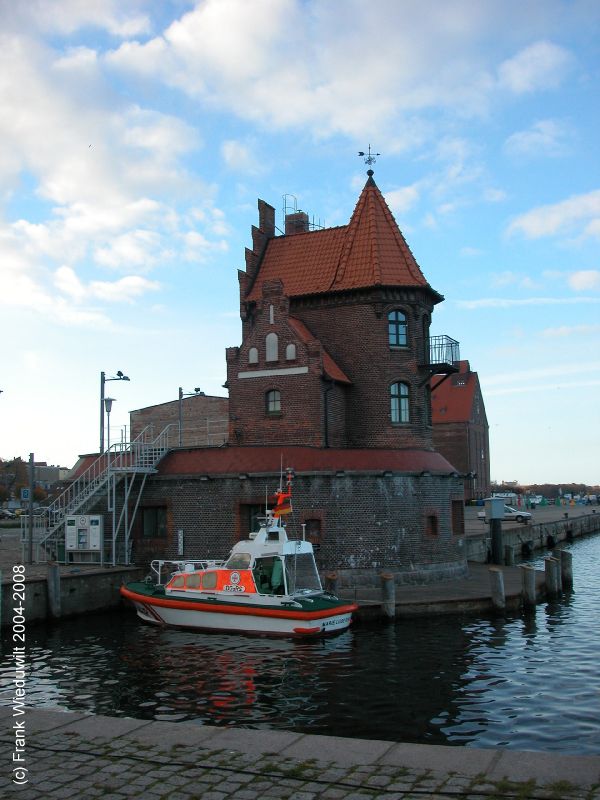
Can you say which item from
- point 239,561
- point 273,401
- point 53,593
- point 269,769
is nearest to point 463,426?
point 273,401

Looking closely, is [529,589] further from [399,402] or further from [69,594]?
[69,594]

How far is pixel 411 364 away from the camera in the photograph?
34.1 meters

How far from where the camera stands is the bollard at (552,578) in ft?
102

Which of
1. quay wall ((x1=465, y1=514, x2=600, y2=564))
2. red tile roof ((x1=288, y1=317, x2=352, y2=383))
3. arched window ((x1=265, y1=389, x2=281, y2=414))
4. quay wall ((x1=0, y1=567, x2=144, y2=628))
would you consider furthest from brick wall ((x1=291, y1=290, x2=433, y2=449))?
quay wall ((x1=0, y1=567, x2=144, y2=628))

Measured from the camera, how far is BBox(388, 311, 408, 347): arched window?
3416 cm

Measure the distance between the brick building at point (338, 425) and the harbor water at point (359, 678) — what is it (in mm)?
5059

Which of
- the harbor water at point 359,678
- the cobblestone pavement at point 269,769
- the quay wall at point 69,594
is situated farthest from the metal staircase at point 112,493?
the cobblestone pavement at point 269,769

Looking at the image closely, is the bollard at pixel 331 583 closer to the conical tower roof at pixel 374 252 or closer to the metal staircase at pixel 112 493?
the metal staircase at pixel 112 493

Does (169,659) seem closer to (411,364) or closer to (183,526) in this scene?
(183,526)

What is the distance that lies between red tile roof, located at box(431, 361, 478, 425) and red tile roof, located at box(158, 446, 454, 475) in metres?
60.6

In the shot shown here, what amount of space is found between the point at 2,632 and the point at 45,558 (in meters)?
10.4

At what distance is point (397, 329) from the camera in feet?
112

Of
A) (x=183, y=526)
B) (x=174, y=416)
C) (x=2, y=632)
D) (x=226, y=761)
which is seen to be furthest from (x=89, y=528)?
(x=226, y=761)

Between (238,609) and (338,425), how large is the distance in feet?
38.0
